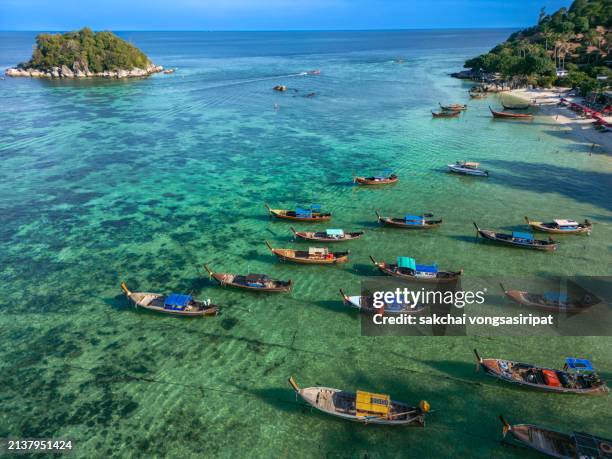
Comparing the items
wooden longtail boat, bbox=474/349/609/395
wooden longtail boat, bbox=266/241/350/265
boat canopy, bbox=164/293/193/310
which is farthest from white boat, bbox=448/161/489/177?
boat canopy, bbox=164/293/193/310

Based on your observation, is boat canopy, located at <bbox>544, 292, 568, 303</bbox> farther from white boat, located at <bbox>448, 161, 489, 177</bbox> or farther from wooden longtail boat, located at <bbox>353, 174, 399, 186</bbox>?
white boat, located at <bbox>448, 161, 489, 177</bbox>

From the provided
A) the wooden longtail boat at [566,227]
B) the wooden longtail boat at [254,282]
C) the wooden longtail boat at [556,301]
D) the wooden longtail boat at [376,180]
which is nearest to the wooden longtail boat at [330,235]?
the wooden longtail boat at [254,282]

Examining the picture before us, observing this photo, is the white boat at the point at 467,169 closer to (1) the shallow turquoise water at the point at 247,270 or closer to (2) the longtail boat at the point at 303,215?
(1) the shallow turquoise water at the point at 247,270

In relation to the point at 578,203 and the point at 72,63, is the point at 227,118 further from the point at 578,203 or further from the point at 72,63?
the point at 72,63

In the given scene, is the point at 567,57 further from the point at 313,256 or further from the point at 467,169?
the point at 313,256

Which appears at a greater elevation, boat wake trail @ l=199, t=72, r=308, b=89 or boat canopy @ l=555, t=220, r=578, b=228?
boat wake trail @ l=199, t=72, r=308, b=89

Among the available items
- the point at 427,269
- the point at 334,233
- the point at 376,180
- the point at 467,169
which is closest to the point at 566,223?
the point at 467,169
